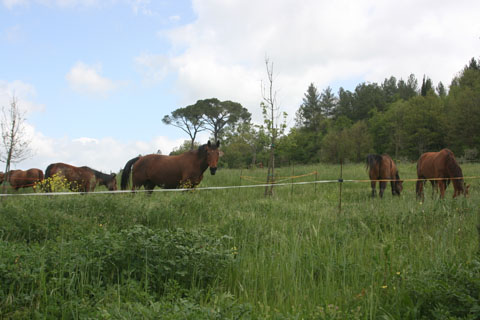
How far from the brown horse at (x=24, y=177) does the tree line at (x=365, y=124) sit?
→ 1668 centimetres

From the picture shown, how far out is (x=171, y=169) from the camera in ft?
31.7

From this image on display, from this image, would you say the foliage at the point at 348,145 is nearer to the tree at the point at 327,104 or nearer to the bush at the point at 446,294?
the tree at the point at 327,104

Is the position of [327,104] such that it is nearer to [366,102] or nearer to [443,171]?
[366,102]

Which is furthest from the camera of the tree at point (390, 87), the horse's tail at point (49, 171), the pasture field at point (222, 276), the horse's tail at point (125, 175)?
the tree at point (390, 87)

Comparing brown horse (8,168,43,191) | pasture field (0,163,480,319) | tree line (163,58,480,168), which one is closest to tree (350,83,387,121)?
tree line (163,58,480,168)

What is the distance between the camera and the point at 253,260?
341 centimetres

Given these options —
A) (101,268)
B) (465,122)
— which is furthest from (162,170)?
(465,122)

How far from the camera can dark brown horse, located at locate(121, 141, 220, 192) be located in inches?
366

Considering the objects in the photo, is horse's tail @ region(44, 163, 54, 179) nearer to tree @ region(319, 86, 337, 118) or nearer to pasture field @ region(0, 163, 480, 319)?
pasture field @ region(0, 163, 480, 319)

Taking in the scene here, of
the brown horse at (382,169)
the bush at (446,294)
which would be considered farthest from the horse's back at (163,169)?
the bush at (446,294)

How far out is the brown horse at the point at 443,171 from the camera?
832cm

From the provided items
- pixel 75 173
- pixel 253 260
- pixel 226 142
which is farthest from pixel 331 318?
pixel 226 142

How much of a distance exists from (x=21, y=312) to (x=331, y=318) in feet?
7.27

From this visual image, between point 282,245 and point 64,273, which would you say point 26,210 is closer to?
point 64,273
